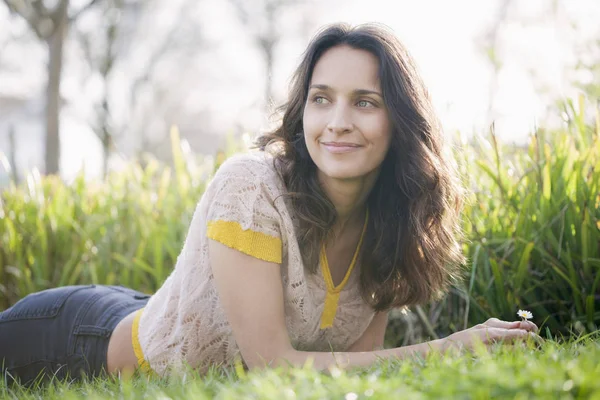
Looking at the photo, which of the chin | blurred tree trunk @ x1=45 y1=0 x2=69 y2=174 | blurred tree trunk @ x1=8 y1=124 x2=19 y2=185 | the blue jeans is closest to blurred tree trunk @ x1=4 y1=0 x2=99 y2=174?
blurred tree trunk @ x1=45 y1=0 x2=69 y2=174

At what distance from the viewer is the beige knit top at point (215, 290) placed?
2.36m

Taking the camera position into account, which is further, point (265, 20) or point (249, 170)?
point (265, 20)

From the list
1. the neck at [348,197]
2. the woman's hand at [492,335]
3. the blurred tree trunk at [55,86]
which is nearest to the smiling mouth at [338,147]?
the neck at [348,197]

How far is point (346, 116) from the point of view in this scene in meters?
2.44

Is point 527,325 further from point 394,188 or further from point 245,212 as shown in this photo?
point 245,212

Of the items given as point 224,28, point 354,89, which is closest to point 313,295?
point 354,89

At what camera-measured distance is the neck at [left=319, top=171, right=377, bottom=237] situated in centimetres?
261

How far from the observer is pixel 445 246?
276 centimetres

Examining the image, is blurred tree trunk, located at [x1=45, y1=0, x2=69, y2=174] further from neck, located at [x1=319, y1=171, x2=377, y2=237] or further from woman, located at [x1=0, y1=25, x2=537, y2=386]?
neck, located at [x1=319, y1=171, x2=377, y2=237]

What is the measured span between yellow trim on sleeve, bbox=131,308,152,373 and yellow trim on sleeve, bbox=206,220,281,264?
0.59m

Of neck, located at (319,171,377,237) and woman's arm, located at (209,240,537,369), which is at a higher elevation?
neck, located at (319,171,377,237)

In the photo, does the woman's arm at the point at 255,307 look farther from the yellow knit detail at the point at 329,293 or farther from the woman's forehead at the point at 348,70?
the woman's forehead at the point at 348,70

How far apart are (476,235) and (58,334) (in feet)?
6.10

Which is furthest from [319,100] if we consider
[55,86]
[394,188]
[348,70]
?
[55,86]
